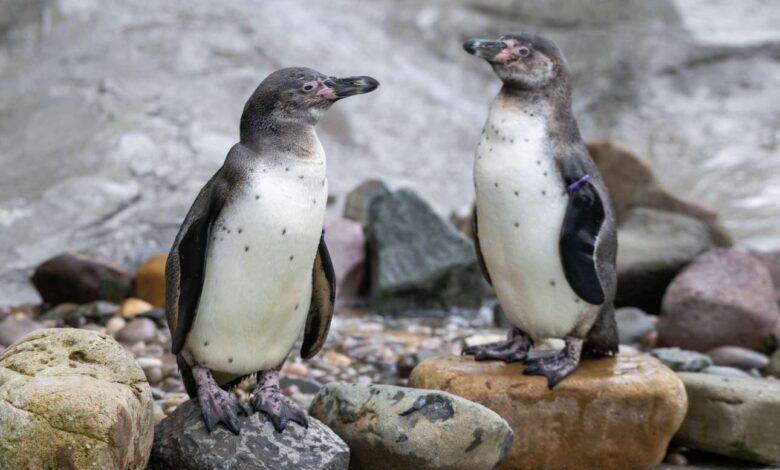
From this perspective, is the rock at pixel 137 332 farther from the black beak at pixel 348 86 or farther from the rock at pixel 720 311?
the rock at pixel 720 311

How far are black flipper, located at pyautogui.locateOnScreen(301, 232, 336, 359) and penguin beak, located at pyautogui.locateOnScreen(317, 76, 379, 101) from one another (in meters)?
0.55

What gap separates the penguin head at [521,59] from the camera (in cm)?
432

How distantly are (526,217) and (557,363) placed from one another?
2.21 ft

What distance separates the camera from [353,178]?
1046 centimetres

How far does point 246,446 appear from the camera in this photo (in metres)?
3.45

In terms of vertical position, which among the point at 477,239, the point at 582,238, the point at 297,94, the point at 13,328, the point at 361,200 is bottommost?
the point at 361,200

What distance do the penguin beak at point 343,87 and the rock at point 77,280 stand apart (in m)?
3.96

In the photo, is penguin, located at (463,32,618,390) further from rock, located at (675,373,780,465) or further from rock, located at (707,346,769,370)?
rock, located at (707,346,769,370)

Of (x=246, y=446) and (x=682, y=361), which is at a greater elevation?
(x=246, y=446)

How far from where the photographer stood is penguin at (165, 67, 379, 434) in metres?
3.47

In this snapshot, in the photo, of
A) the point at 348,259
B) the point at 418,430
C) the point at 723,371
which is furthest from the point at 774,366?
the point at 348,259

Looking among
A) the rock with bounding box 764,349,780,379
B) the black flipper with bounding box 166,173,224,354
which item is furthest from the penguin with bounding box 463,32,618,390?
the rock with bounding box 764,349,780,379

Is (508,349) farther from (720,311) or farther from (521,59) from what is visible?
(720,311)

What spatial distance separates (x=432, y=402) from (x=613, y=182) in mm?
5923
